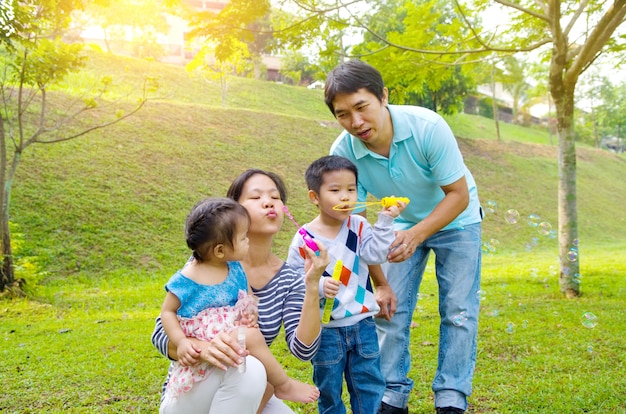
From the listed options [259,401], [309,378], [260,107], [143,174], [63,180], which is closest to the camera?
[259,401]

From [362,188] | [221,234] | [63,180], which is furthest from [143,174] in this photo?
[221,234]

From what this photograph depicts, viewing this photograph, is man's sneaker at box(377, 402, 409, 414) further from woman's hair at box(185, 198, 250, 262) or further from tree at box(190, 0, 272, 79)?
tree at box(190, 0, 272, 79)

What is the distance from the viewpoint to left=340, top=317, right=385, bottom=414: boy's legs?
251 centimetres

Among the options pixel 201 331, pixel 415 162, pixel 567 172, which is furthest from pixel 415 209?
pixel 567 172

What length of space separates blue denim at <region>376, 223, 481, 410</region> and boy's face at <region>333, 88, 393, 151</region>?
0.67 meters

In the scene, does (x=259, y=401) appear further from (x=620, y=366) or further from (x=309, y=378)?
(x=620, y=366)

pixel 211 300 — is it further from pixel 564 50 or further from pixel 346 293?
pixel 564 50

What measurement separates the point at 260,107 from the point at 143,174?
996 cm

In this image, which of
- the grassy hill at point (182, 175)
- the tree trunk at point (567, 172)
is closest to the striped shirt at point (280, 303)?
the tree trunk at point (567, 172)

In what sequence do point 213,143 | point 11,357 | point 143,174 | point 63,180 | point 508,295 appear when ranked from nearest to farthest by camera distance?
point 11,357, point 508,295, point 63,180, point 143,174, point 213,143

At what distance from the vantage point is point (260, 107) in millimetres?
21375

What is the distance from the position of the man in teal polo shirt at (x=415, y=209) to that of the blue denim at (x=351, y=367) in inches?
14.4

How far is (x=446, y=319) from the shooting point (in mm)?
2973

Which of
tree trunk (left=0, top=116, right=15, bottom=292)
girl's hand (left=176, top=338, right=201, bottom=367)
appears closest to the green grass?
tree trunk (left=0, top=116, right=15, bottom=292)
